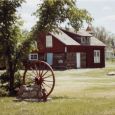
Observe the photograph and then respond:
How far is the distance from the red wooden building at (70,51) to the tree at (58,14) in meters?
41.2

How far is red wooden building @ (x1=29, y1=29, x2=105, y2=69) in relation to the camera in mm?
67562

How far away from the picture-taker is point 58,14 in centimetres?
2312

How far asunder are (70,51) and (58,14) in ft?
148

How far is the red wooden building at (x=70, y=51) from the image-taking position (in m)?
67.6

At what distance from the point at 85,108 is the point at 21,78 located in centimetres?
747

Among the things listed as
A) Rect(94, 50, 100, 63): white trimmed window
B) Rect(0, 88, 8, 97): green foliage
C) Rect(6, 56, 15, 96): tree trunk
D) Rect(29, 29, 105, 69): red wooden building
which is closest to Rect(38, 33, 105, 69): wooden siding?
Rect(29, 29, 105, 69): red wooden building

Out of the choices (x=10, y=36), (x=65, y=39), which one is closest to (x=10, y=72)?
(x=10, y=36)

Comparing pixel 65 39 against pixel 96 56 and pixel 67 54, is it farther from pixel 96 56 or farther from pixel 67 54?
pixel 96 56

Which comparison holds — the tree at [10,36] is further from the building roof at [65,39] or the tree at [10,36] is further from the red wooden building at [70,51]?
the building roof at [65,39]

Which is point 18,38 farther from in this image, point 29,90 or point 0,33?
point 29,90

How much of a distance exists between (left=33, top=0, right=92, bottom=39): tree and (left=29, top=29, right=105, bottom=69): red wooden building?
4121cm

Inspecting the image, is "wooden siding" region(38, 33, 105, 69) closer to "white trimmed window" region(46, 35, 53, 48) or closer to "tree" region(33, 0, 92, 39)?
"white trimmed window" region(46, 35, 53, 48)

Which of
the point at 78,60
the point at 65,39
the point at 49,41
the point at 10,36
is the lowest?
the point at 78,60

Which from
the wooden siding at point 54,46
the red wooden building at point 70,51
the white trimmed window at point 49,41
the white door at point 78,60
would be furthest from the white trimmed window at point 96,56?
the white trimmed window at point 49,41
